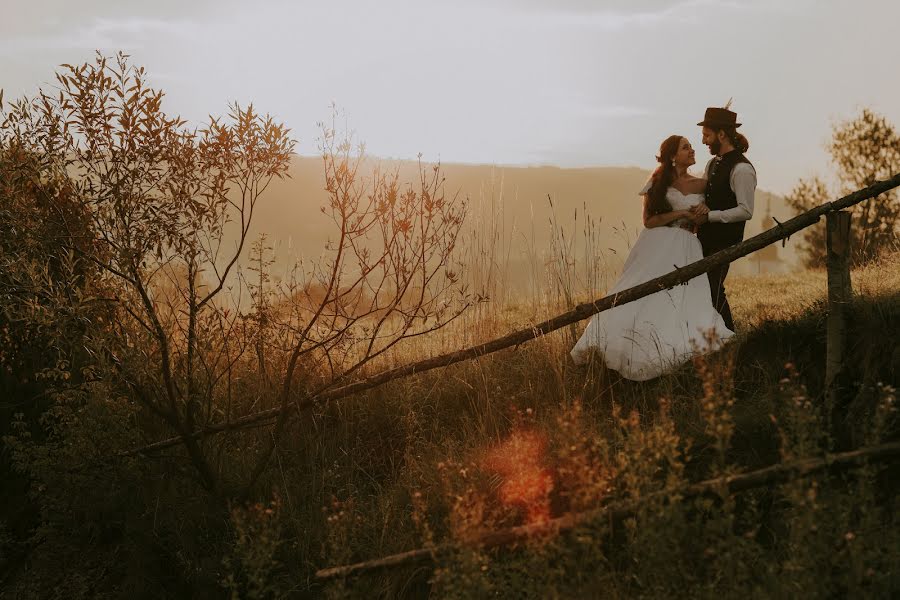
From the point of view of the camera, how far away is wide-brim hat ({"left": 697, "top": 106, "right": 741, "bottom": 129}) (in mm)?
7086

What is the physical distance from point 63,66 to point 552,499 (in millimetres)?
3976

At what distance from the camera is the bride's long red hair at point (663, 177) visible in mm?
6977

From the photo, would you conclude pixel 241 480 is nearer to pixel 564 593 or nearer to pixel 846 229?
pixel 564 593

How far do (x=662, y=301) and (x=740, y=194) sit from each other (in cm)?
126

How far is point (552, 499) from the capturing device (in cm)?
461

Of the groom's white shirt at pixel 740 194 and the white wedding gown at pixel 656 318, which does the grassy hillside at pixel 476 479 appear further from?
the groom's white shirt at pixel 740 194

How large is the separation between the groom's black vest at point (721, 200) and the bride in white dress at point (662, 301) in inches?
4.6

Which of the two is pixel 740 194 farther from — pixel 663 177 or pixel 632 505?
pixel 632 505

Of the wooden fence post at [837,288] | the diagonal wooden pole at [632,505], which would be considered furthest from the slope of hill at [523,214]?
the diagonal wooden pole at [632,505]

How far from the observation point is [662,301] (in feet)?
21.3

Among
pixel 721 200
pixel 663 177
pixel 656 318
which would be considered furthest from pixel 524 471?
pixel 721 200

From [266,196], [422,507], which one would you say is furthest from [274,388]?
[266,196]

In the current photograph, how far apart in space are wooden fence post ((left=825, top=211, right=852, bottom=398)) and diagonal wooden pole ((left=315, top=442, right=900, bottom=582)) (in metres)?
1.48

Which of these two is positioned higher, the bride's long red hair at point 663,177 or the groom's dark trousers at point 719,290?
the bride's long red hair at point 663,177
